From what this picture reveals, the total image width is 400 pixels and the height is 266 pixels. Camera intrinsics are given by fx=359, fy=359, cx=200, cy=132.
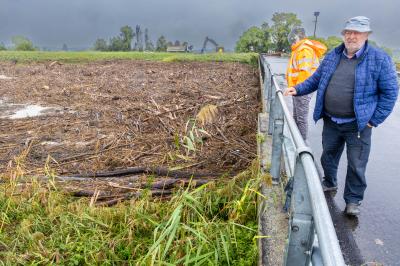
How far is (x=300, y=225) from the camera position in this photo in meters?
1.87

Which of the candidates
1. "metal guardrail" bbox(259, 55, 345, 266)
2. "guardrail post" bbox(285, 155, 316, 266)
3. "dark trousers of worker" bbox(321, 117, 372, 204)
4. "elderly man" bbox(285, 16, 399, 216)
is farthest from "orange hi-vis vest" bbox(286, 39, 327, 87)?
"guardrail post" bbox(285, 155, 316, 266)

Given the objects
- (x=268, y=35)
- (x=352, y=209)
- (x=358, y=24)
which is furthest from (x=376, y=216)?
(x=268, y=35)

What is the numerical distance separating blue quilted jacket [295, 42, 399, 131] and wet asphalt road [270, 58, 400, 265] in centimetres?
100

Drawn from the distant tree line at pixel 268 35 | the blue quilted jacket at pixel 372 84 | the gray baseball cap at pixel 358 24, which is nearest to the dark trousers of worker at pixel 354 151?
the blue quilted jacket at pixel 372 84

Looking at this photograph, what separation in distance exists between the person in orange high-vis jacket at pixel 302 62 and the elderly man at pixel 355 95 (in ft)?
4.35

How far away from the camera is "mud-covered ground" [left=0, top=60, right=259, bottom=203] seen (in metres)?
5.54

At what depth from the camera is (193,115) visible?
8602 mm

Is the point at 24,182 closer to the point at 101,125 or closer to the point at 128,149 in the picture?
the point at 128,149

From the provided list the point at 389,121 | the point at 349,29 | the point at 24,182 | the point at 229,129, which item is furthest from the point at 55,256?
the point at 389,121

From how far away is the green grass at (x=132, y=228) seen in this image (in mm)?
3219

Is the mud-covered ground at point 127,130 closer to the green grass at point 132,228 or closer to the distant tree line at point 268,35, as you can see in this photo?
the green grass at point 132,228

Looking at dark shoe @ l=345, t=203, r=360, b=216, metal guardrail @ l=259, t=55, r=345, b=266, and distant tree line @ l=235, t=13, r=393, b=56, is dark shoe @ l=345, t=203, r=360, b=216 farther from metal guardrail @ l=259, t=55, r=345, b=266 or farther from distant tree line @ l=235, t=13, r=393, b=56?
distant tree line @ l=235, t=13, r=393, b=56

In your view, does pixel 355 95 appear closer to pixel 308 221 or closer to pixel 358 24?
pixel 358 24

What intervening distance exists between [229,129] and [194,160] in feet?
6.00
